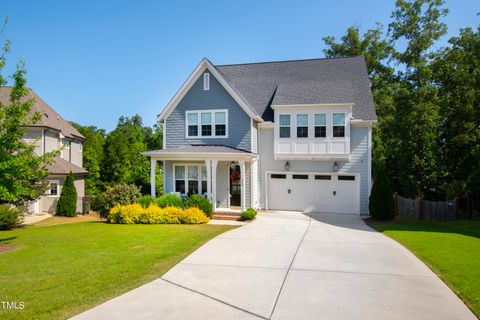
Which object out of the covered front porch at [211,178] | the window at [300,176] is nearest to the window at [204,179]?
the covered front porch at [211,178]

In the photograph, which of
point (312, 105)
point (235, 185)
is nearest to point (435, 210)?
point (312, 105)

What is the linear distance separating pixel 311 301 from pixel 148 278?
357 cm

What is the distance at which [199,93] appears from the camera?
1923 cm

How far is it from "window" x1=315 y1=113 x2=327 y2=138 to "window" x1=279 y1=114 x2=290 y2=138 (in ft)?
5.06

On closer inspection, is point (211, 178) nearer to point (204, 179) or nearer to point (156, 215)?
point (204, 179)

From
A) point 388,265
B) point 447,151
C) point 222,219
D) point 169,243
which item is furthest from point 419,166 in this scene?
point 169,243

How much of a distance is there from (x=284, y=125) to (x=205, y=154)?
5006 millimetres

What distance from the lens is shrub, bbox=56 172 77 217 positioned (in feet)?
70.1

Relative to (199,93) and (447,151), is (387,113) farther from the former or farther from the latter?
(199,93)

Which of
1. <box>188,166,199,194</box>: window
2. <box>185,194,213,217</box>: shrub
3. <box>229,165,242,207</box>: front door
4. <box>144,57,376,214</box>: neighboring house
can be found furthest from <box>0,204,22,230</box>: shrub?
<box>229,165,242,207</box>: front door

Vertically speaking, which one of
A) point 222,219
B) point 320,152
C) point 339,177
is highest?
point 320,152

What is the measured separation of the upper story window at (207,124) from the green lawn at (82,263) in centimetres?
707

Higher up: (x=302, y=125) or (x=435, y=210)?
(x=302, y=125)

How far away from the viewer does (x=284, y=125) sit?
742 inches
